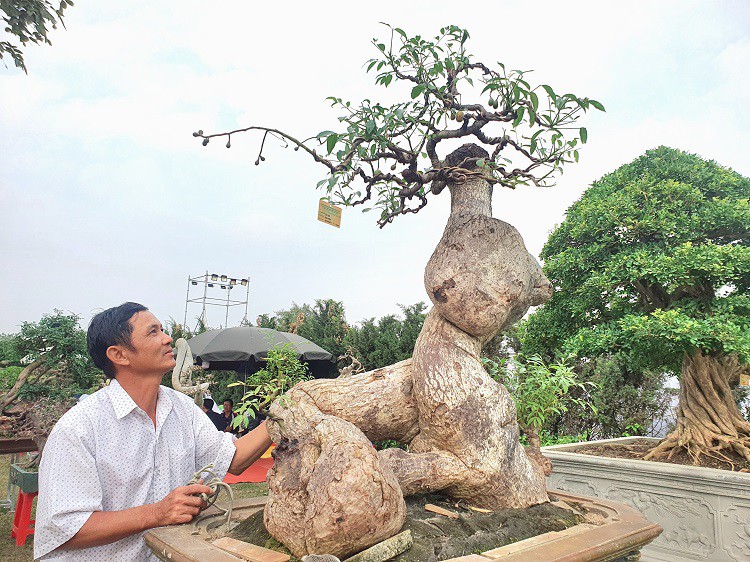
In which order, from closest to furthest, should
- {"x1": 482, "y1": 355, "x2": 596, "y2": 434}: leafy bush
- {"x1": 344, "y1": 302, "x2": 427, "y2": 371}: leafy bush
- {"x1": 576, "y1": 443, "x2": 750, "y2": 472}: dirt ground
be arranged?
{"x1": 482, "y1": 355, "x2": 596, "y2": 434}: leafy bush < {"x1": 576, "y1": 443, "x2": 750, "y2": 472}: dirt ground < {"x1": 344, "y1": 302, "x2": 427, "y2": 371}: leafy bush

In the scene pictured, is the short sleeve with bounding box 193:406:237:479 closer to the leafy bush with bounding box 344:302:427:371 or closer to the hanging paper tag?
the hanging paper tag

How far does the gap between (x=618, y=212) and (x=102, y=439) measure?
433 cm

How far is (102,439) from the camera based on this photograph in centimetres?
166

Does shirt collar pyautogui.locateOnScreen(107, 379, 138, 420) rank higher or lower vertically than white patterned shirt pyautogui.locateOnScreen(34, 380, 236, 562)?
higher

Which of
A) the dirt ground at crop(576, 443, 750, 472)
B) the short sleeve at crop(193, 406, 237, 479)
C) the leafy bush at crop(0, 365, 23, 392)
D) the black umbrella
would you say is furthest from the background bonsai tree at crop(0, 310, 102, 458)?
the dirt ground at crop(576, 443, 750, 472)

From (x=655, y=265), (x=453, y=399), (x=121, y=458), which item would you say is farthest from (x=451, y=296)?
(x=655, y=265)

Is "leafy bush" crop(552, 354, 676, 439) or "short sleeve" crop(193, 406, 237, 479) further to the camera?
"leafy bush" crop(552, 354, 676, 439)

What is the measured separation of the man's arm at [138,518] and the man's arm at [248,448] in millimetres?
228

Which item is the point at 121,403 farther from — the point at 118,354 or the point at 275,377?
the point at 275,377

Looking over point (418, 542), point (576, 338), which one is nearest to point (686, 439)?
point (576, 338)

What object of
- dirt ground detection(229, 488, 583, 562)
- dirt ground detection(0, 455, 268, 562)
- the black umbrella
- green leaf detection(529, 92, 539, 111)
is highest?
green leaf detection(529, 92, 539, 111)

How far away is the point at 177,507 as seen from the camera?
1693 mm

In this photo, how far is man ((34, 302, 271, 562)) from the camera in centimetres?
156

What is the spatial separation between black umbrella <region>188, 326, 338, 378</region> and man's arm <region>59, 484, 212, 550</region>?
5096 millimetres
